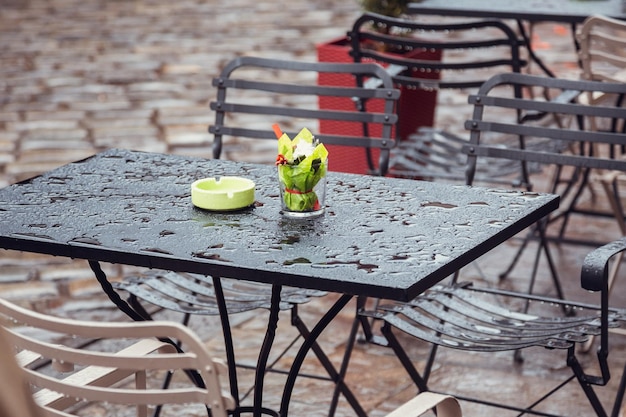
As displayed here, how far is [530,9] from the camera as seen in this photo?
490 centimetres

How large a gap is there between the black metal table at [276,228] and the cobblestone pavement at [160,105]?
0.97 metres

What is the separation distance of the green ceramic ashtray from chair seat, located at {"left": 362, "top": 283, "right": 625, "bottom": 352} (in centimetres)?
50

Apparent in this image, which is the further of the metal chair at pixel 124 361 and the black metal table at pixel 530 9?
the black metal table at pixel 530 9

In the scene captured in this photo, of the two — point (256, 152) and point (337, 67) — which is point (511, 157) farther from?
point (256, 152)

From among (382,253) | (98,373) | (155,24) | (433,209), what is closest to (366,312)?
(433,209)

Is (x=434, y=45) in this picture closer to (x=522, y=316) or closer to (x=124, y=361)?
(x=522, y=316)

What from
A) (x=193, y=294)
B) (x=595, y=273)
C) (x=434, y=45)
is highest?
(x=434, y=45)

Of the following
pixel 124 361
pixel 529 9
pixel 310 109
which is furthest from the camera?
pixel 529 9

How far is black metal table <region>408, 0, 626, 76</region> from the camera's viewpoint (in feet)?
15.7

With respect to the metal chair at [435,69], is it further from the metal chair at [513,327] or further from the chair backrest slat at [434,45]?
the metal chair at [513,327]

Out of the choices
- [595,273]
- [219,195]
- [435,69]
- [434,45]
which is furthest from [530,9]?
[219,195]

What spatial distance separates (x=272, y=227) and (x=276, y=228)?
0.04ft

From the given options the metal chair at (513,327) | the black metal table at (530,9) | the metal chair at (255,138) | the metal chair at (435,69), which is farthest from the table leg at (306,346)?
the black metal table at (530,9)

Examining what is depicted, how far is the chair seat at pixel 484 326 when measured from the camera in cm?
263
